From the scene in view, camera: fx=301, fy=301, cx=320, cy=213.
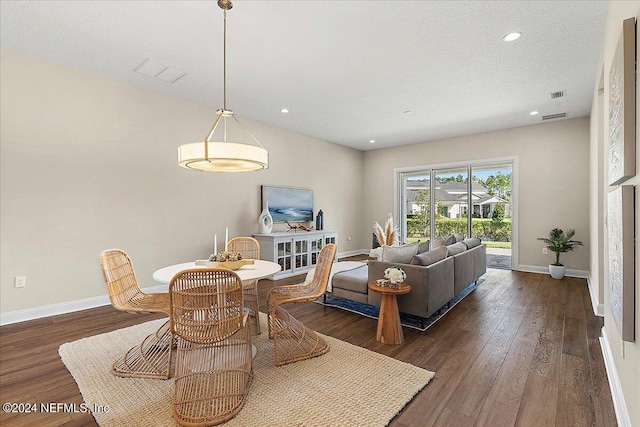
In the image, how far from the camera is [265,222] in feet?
17.7

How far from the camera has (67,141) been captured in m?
3.49

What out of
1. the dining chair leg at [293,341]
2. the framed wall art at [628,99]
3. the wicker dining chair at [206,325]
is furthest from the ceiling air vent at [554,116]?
the wicker dining chair at [206,325]

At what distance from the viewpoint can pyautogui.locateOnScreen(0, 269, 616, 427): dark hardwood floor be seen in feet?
5.89

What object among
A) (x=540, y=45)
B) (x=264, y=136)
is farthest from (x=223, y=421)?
(x=264, y=136)

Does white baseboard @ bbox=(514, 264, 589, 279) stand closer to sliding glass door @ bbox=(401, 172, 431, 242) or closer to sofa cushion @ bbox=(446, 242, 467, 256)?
sliding glass door @ bbox=(401, 172, 431, 242)

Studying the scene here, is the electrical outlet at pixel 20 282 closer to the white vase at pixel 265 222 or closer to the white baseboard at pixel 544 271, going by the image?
the white vase at pixel 265 222

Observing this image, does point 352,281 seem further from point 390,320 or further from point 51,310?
point 51,310

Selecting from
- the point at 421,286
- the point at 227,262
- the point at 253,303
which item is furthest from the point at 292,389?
the point at 421,286

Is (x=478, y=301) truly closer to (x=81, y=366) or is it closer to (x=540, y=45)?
(x=540, y=45)

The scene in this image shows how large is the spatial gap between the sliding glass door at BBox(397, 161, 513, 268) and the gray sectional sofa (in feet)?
9.03

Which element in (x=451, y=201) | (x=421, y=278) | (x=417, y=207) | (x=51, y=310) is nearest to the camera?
(x=421, y=278)

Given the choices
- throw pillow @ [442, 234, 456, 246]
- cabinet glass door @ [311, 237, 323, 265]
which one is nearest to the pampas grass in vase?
cabinet glass door @ [311, 237, 323, 265]

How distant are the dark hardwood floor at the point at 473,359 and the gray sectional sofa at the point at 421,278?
0.75 ft
